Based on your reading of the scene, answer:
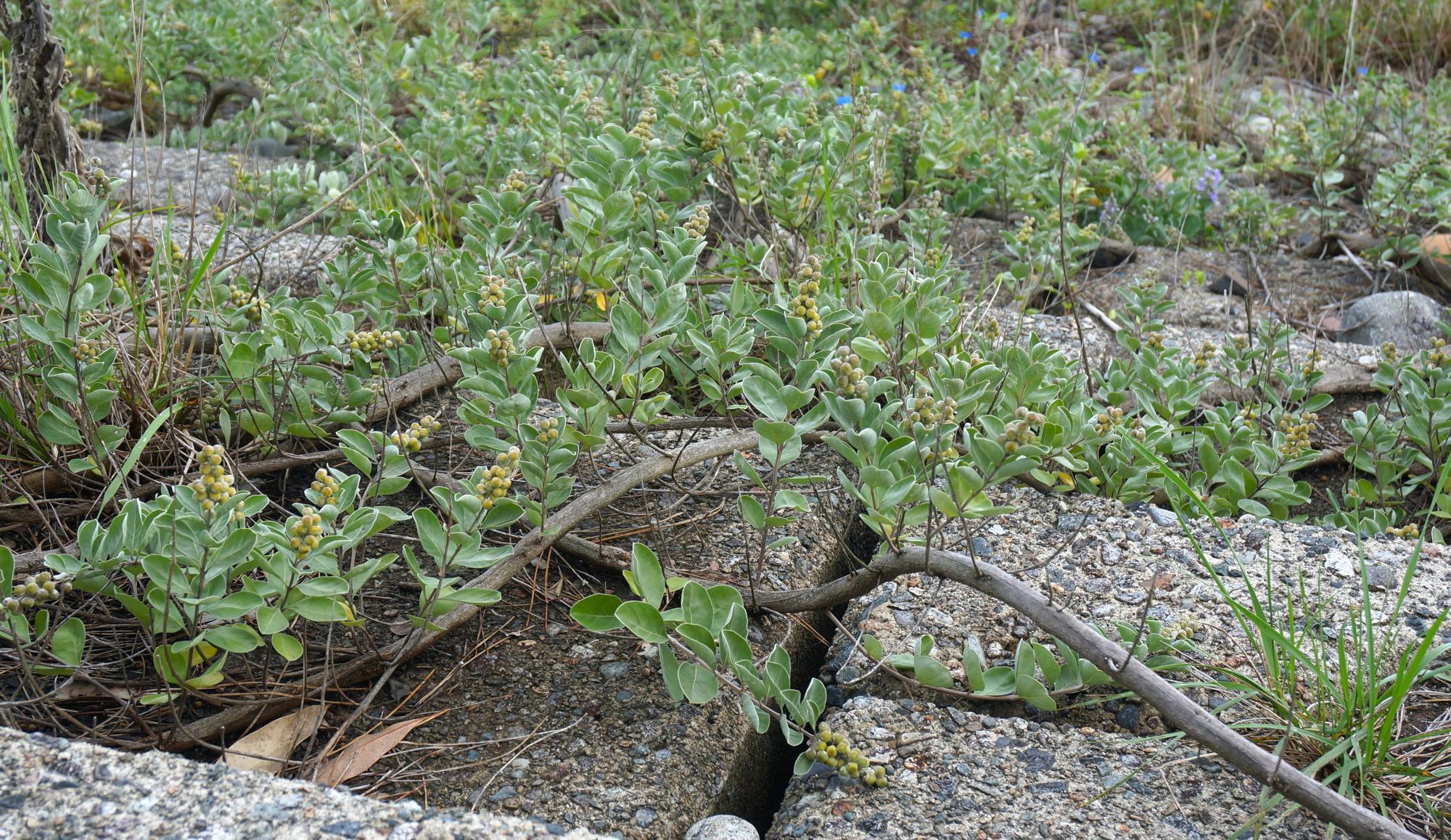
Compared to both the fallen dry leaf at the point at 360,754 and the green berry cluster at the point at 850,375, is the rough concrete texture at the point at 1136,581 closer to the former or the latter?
the green berry cluster at the point at 850,375

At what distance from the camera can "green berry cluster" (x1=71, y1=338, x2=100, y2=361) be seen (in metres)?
1.84

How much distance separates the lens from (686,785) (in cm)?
160

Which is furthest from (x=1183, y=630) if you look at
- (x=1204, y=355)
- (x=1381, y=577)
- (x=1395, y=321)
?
(x=1395, y=321)

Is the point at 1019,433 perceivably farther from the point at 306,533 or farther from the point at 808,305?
the point at 306,533

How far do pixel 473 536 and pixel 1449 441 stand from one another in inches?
79.5

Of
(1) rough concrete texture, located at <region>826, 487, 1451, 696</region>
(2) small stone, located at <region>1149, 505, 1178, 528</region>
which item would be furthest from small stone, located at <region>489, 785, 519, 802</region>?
(2) small stone, located at <region>1149, 505, 1178, 528</region>

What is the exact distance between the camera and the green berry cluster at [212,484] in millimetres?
1505

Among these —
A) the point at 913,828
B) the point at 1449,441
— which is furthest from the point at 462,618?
the point at 1449,441

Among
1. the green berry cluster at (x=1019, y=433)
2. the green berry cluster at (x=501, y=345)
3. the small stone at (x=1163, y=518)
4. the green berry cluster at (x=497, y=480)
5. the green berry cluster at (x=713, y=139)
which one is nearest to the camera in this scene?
the green berry cluster at (x=1019, y=433)

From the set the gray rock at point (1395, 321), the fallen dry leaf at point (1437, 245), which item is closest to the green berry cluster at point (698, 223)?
the gray rock at point (1395, 321)

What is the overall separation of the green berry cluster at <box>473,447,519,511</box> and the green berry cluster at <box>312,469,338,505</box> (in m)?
0.19

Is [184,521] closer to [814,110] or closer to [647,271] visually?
[647,271]

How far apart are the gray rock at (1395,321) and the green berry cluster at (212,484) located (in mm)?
3141

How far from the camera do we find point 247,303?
90.0 inches
